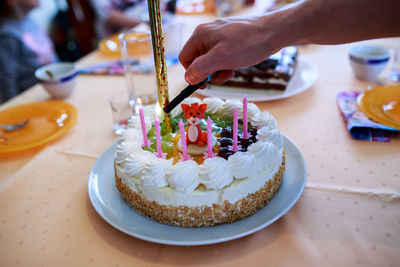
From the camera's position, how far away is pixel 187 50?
42.1 inches

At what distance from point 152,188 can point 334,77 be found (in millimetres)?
1291

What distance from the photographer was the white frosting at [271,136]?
0.94 m

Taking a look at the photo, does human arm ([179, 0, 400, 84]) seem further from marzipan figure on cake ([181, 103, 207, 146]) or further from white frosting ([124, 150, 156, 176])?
white frosting ([124, 150, 156, 176])

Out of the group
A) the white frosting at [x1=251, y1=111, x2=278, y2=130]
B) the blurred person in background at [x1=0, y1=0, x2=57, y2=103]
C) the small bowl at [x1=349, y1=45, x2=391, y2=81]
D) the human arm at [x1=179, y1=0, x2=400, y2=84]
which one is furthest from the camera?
the blurred person in background at [x1=0, y1=0, x2=57, y2=103]

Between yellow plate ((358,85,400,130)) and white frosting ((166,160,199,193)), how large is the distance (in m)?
0.84

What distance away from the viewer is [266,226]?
2.70 ft

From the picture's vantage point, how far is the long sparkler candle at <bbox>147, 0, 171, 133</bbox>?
3.03 feet

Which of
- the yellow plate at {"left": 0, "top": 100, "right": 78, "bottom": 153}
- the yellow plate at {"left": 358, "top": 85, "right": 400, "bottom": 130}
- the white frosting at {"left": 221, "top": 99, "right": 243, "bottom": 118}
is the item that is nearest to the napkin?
the yellow plate at {"left": 358, "top": 85, "right": 400, "bottom": 130}

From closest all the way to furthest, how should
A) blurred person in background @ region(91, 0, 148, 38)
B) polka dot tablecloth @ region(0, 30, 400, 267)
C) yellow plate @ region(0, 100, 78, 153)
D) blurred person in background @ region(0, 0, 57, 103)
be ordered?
polka dot tablecloth @ region(0, 30, 400, 267), yellow plate @ region(0, 100, 78, 153), blurred person in background @ region(0, 0, 57, 103), blurred person in background @ region(91, 0, 148, 38)

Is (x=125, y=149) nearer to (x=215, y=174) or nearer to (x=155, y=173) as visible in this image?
(x=155, y=173)

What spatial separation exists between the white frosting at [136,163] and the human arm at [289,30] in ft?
0.86

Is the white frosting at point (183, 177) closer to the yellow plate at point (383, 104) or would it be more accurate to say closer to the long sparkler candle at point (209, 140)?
the long sparkler candle at point (209, 140)

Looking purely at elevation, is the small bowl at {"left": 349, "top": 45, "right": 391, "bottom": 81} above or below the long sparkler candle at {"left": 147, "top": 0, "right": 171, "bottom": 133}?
below

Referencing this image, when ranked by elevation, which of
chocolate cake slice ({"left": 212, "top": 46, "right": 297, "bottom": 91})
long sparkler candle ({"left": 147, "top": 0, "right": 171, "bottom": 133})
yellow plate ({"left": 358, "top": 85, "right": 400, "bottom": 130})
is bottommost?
yellow plate ({"left": 358, "top": 85, "right": 400, "bottom": 130})
